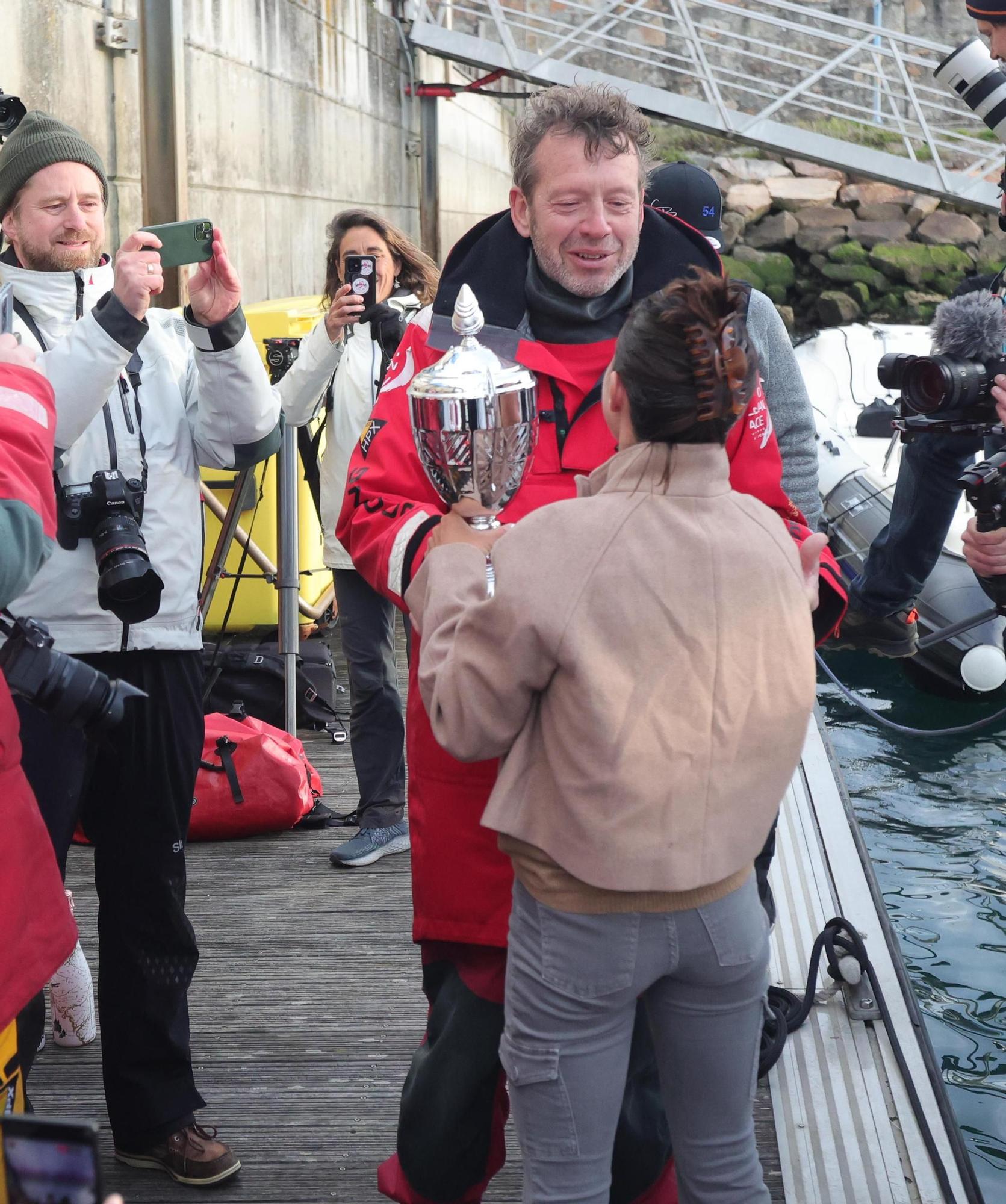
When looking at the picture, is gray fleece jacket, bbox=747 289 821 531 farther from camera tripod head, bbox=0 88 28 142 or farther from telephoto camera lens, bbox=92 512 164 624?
camera tripod head, bbox=0 88 28 142

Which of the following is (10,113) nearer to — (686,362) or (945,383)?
(686,362)

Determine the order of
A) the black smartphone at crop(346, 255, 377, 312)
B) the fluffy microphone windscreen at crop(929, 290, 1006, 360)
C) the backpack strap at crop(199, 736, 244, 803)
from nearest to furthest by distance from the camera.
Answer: the fluffy microphone windscreen at crop(929, 290, 1006, 360) → the black smartphone at crop(346, 255, 377, 312) → the backpack strap at crop(199, 736, 244, 803)

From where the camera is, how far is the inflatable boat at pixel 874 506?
26.7 ft

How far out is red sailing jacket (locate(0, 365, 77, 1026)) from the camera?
175cm

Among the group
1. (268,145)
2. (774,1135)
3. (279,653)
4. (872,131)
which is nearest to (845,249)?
(872,131)

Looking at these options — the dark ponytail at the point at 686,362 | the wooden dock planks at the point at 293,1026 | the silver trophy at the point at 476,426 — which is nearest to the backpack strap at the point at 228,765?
the wooden dock planks at the point at 293,1026

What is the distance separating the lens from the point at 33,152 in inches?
102

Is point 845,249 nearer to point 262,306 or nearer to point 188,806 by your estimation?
point 262,306

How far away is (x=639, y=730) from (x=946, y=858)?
5.17m

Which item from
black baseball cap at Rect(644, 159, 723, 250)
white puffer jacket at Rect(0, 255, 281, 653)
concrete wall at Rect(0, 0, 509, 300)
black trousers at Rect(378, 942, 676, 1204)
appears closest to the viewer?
black trousers at Rect(378, 942, 676, 1204)

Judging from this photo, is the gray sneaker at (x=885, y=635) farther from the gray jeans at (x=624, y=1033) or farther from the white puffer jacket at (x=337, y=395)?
the gray jeans at (x=624, y=1033)

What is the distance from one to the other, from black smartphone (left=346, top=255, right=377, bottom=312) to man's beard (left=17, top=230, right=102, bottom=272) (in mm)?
1567

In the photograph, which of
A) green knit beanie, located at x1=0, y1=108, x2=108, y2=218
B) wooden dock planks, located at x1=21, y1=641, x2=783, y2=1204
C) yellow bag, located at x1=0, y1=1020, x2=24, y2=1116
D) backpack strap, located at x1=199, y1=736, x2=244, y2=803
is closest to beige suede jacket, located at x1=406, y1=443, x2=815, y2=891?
yellow bag, located at x1=0, y1=1020, x2=24, y2=1116

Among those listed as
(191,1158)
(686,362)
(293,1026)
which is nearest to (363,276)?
(293,1026)
